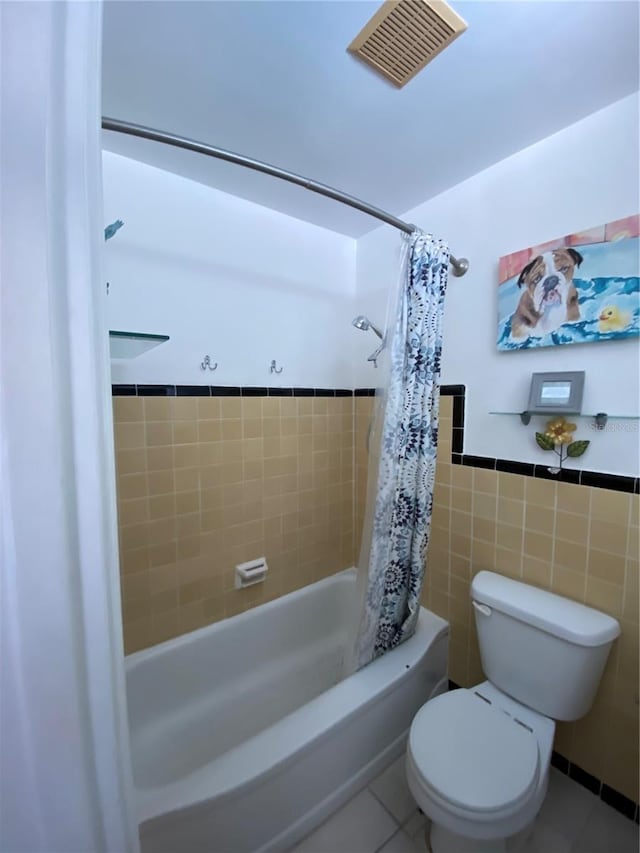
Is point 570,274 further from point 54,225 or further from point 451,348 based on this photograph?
point 54,225

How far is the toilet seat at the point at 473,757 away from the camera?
0.94 m

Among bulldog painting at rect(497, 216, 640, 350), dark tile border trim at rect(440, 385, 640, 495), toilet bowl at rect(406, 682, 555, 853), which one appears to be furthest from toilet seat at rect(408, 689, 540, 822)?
bulldog painting at rect(497, 216, 640, 350)

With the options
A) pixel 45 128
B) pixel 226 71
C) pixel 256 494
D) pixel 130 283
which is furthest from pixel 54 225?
pixel 256 494

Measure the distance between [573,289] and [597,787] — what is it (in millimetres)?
1783

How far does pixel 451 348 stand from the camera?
1610mm

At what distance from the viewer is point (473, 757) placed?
105 cm

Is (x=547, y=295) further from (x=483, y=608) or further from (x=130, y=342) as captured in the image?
(x=130, y=342)

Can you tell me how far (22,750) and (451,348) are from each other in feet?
5.54

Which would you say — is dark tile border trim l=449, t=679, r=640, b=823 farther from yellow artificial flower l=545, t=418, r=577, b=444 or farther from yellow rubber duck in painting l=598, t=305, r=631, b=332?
yellow rubber duck in painting l=598, t=305, r=631, b=332

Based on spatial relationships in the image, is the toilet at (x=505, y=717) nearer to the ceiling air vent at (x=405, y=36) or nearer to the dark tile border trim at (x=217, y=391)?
the dark tile border trim at (x=217, y=391)

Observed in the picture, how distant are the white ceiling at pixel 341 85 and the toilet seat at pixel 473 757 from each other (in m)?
2.00

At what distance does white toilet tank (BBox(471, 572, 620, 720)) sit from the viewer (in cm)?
114

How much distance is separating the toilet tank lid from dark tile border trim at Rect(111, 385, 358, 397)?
111cm

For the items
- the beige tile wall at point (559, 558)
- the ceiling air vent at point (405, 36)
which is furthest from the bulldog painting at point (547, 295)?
the ceiling air vent at point (405, 36)
